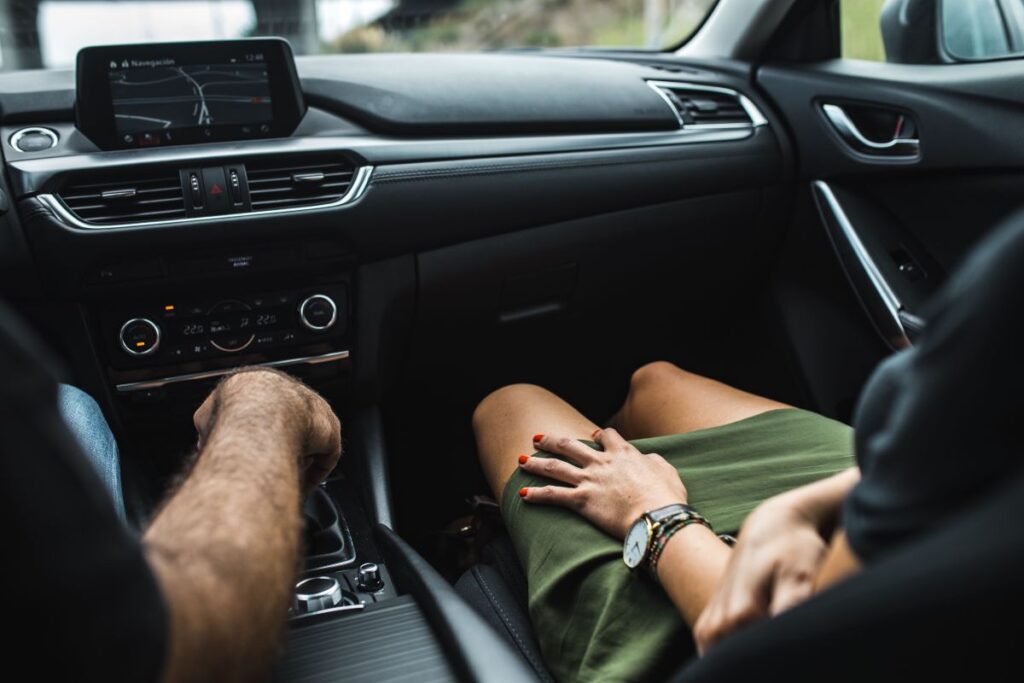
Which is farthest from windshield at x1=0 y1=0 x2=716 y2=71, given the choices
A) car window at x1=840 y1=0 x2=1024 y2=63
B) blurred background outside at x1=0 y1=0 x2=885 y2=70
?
car window at x1=840 y1=0 x2=1024 y2=63

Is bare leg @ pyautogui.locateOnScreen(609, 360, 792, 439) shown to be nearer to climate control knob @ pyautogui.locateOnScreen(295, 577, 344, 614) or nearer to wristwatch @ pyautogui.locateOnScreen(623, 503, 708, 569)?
wristwatch @ pyautogui.locateOnScreen(623, 503, 708, 569)

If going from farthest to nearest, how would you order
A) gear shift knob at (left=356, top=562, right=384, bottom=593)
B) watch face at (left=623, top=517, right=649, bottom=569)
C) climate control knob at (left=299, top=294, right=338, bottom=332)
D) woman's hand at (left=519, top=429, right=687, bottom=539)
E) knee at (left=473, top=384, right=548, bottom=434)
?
1. climate control knob at (left=299, top=294, right=338, bottom=332)
2. knee at (left=473, top=384, right=548, bottom=434)
3. gear shift knob at (left=356, top=562, right=384, bottom=593)
4. woman's hand at (left=519, top=429, right=687, bottom=539)
5. watch face at (left=623, top=517, right=649, bottom=569)

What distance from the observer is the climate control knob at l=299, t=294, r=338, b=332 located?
1.81 m

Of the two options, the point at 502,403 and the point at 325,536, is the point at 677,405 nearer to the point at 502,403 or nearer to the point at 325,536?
the point at 502,403

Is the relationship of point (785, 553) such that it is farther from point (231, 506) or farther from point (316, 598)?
point (316, 598)

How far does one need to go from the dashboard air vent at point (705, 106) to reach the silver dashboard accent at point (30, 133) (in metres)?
1.31

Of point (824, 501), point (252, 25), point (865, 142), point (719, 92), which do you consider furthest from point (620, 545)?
point (252, 25)

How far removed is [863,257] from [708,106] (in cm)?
51

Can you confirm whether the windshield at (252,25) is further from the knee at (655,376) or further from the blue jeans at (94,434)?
the knee at (655,376)

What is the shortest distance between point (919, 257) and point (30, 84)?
1.86 m

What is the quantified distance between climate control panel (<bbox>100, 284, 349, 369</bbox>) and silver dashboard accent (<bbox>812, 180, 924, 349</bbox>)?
1162 millimetres

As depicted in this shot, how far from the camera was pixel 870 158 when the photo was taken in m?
2.12

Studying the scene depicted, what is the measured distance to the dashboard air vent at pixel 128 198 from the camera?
160 cm

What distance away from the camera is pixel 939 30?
2.08 metres
